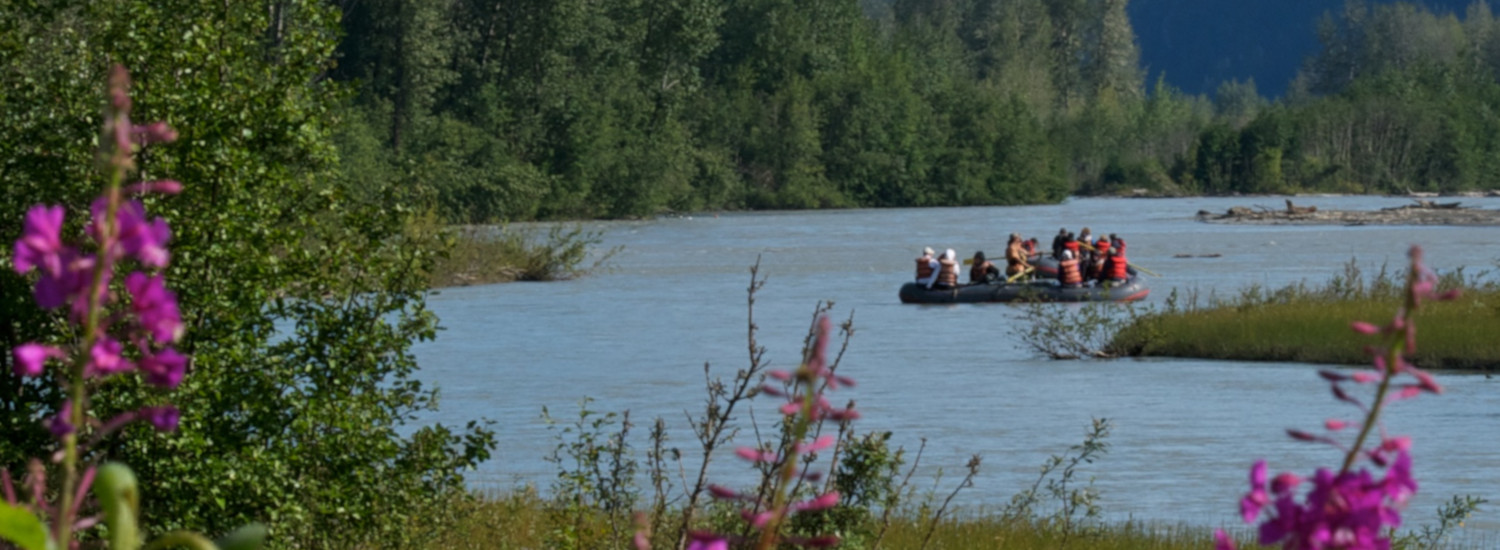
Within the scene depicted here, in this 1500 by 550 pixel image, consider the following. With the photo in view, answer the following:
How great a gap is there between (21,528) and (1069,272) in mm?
29285

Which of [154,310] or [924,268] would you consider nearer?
[154,310]

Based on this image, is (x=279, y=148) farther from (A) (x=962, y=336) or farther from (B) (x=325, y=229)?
(A) (x=962, y=336)

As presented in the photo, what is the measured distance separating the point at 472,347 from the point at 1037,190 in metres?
65.7

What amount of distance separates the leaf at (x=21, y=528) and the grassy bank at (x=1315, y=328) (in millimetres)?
20492

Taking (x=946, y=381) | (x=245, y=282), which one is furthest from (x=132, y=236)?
(x=946, y=381)

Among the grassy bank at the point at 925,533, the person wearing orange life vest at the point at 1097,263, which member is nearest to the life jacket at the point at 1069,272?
the person wearing orange life vest at the point at 1097,263

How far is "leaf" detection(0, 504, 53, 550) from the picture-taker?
1338mm

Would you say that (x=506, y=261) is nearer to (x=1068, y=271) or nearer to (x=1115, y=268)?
(x=1068, y=271)

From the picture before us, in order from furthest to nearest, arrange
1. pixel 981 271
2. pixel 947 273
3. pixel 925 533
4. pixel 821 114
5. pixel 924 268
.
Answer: pixel 821 114 < pixel 981 271 < pixel 924 268 < pixel 947 273 < pixel 925 533

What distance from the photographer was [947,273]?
3123cm

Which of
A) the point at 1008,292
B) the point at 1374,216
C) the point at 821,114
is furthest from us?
the point at 821,114

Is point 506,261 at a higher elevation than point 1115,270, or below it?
below

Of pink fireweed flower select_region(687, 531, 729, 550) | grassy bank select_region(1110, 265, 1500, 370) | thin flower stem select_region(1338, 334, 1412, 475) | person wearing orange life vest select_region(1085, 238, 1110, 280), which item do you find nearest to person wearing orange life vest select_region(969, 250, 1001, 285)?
person wearing orange life vest select_region(1085, 238, 1110, 280)

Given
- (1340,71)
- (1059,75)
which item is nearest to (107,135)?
(1059,75)
